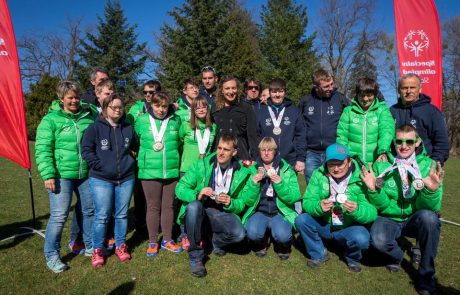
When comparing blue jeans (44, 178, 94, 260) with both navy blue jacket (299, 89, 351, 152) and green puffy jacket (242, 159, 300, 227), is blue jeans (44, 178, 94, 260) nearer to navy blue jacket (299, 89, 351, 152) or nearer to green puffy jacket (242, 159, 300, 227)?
green puffy jacket (242, 159, 300, 227)

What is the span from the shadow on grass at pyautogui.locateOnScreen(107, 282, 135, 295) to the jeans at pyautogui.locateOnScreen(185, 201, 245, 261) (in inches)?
30.2

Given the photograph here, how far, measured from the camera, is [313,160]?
5305 mm

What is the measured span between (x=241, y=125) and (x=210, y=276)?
7.17ft

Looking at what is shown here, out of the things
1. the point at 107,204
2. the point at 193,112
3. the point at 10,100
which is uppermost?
the point at 10,100

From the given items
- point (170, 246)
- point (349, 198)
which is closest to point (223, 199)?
point (170, 246)

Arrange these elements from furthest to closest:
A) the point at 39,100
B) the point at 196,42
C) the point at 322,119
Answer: the point at 39,100
the point at 196,42
the point at 322,119

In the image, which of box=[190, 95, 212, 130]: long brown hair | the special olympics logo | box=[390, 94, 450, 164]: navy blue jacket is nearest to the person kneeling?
box=[190, 95, 212, 130]: long brown hair

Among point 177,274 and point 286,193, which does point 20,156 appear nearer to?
point 177,274

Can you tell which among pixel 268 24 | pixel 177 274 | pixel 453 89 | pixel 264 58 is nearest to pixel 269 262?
pixel 177 274

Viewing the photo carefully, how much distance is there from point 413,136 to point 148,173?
332cm

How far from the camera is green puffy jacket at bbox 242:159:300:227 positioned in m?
4.46

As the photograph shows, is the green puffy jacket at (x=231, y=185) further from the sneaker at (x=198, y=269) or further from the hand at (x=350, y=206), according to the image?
the hand at (x=350, y=206)

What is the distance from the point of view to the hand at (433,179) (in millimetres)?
3568

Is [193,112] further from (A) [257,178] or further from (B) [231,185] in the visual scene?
(A) [257,178]
